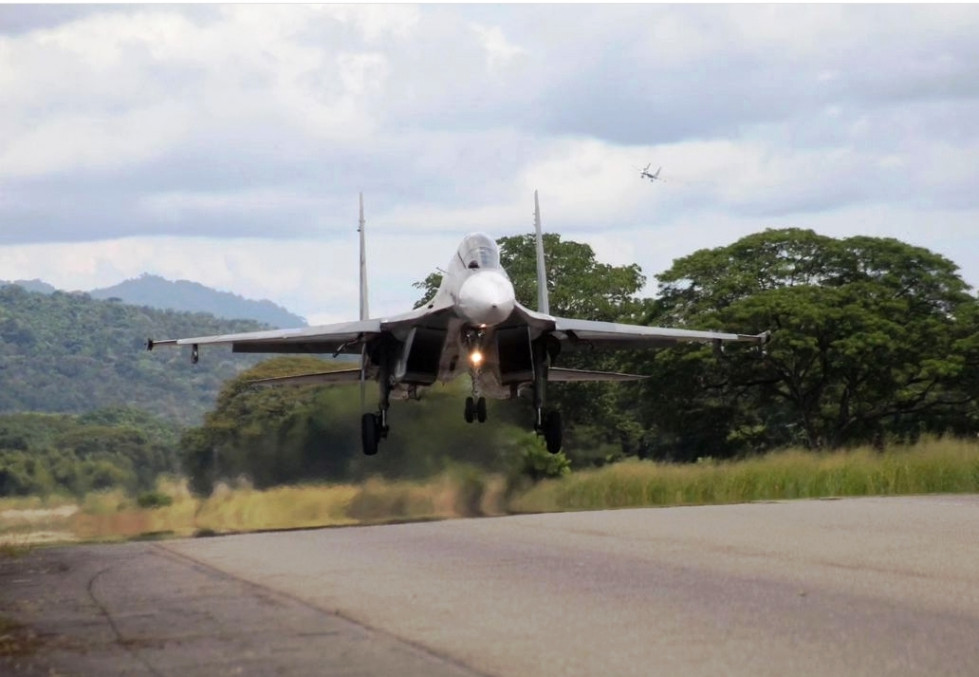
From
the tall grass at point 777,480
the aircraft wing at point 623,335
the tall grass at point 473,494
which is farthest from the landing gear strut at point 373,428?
the tall grass at point 777,480

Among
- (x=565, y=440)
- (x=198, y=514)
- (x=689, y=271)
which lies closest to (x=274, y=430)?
(x=198, y=514)

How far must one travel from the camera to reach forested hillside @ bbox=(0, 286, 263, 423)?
13412 cm

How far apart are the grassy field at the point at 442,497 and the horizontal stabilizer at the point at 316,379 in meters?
1.83

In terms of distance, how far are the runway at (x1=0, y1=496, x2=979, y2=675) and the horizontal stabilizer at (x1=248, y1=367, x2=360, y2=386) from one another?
19.6ft

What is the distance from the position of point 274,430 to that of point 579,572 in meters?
13.5

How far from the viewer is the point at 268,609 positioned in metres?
12.0

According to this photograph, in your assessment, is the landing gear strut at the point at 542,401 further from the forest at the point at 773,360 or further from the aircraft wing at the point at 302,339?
the forest at the point at 773,360

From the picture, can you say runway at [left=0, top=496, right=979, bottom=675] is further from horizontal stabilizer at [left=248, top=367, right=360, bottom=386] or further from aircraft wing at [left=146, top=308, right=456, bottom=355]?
horizontal stabilizer at [left=248, top=367, right=360, bottom=386]

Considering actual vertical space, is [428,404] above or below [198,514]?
above

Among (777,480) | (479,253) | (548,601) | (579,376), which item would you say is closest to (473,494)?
(579,376)

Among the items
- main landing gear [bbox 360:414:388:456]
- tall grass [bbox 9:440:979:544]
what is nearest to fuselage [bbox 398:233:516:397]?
main landing gear [bbox 360:414:388:456]

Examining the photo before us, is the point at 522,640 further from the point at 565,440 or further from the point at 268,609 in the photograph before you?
the point at 565,440

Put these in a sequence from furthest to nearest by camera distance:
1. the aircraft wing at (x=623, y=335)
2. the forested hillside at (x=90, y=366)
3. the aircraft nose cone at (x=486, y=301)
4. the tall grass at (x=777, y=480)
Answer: the forested hillside at (x=90, y=366)
the tall grass at (x=777, y=480)
the aircraft wing at (x=623, y=335)
the aircraft nose cone at (x=486, y=301)

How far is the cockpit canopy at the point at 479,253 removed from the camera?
74.1 ft
